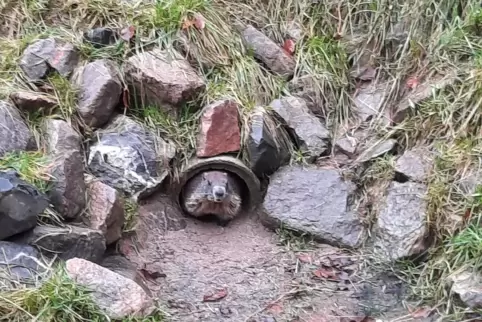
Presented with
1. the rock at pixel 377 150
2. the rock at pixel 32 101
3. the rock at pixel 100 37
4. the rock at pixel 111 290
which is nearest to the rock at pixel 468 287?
the rock at pixel 377 150

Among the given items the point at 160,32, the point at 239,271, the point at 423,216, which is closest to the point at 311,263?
the point at 239,271

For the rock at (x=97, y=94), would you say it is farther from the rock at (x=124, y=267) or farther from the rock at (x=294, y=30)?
the rock at (x=294, y=30)

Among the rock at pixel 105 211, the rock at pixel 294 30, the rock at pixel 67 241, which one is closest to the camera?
the rock at pixel 67 241

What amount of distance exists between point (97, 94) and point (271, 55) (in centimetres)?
92

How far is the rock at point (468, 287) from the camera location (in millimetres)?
2592

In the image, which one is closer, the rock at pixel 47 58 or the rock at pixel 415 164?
the rock at pixel 415 164

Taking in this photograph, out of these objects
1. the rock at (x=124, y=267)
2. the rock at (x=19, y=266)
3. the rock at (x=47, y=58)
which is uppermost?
the rock at (x=47, y=58)

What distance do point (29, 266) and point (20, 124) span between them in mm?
758

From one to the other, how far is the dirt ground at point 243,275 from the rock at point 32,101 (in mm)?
602

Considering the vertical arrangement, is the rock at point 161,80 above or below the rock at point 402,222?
above

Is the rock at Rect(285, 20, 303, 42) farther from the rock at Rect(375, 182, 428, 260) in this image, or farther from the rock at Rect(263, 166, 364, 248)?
the rock at Rect(375, 182, 428, 260)

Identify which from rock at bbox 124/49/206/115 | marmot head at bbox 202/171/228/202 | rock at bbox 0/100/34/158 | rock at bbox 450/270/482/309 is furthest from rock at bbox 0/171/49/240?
rock at bbox 450/270/482/309

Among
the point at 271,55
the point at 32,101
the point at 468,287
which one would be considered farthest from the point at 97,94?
the point at 468,287

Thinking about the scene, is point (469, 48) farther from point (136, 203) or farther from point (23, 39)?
point (23, 39)
